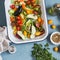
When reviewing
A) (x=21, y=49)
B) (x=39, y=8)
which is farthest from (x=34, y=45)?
(x=39, y=8)

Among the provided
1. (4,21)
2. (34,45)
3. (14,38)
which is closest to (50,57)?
(34,45)

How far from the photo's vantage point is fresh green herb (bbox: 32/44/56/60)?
4.34 ft

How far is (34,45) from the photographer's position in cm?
135

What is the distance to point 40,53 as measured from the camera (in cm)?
133

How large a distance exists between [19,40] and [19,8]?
0.55 feet

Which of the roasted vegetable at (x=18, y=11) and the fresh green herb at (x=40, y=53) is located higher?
the roasted vegetable at (x=18, y=11)

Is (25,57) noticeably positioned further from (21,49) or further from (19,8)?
(19,8)

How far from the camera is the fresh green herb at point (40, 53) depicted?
4.34 ft

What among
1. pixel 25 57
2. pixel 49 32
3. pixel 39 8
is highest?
pixel 39 8

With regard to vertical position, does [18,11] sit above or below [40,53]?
above

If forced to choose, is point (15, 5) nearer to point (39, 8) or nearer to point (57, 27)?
point (39, 8)

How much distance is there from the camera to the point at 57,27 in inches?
54.2

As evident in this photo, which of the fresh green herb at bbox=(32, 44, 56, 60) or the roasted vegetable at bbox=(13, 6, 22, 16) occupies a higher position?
the roasted vegetable at bbox=(13, 6, 22, 16)

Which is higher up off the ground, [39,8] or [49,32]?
[39,8]
